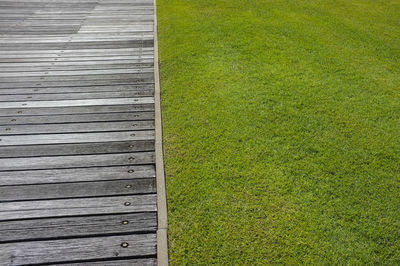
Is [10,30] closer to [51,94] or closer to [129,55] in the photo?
[129,55]

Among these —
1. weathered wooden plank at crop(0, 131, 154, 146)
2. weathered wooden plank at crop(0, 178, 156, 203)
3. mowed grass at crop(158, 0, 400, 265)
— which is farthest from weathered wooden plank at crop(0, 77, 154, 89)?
weathered wooden plank at crop(0, 178, 156, 203)

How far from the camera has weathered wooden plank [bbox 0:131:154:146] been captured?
171 inches

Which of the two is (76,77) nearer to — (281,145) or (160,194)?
(160,194)

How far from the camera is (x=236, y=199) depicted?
3.54 metres

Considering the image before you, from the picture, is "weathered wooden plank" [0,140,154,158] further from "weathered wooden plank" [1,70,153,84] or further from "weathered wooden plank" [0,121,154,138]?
"weathered wooden plank" [1,70,153,84]

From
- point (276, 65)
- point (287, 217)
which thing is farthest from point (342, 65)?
point (287, 217)

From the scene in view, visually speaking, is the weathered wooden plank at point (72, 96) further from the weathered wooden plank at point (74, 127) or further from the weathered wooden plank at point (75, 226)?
the weathered wooden plank at point (75, 226)

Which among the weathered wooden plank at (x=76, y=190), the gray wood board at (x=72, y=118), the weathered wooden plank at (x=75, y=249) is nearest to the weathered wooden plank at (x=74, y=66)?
the gray wood board at (x=72, y=118)

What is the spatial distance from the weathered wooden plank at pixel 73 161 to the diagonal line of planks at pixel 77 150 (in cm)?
1

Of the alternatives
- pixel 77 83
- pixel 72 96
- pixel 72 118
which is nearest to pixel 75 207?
pixel 72 118

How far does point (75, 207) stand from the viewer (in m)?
3.40

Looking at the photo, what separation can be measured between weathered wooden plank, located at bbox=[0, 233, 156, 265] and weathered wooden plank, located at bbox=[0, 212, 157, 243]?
71 millimetres

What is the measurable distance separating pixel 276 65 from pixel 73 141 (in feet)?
14.6

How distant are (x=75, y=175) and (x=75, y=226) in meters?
0.80
